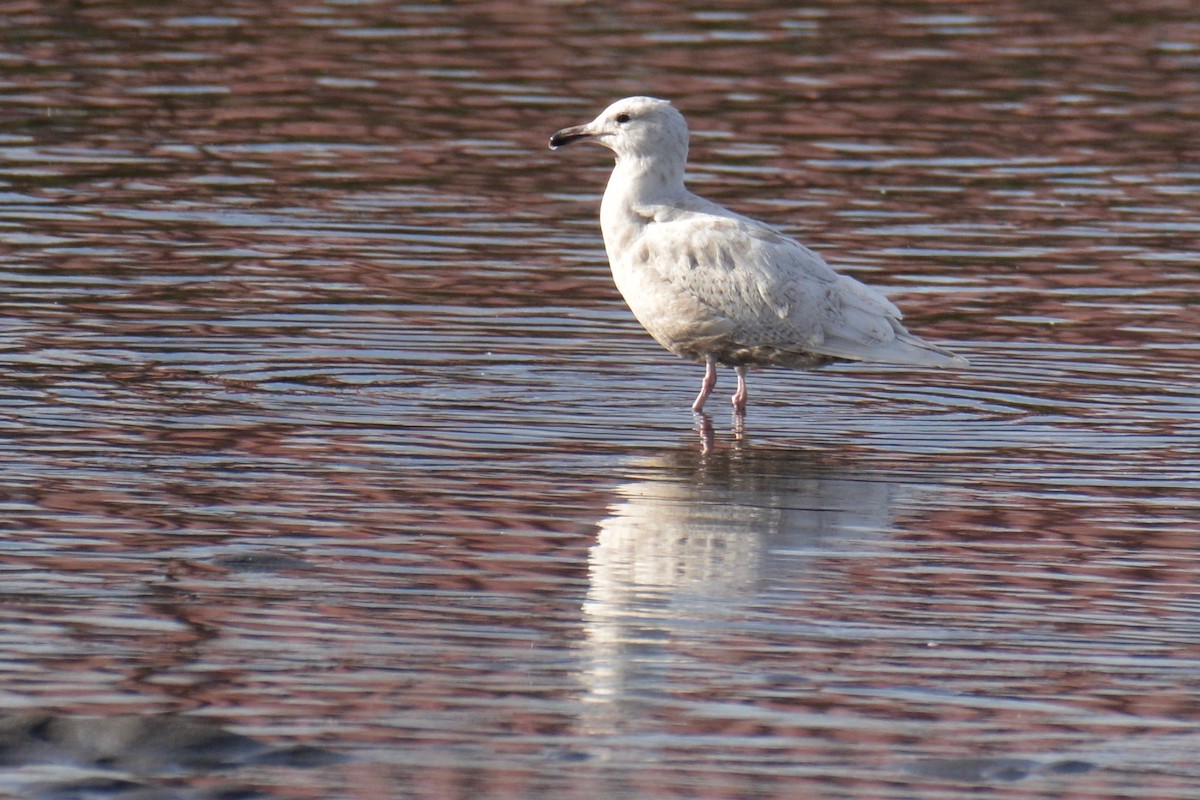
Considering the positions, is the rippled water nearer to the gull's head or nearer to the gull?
the gull

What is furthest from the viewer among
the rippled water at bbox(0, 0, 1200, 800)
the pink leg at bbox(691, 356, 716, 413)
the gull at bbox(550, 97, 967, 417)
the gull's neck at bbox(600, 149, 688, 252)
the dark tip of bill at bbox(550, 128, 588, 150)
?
the dark tip of bill at bbox(550, 128, 588, 150)

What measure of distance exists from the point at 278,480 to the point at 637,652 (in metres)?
2.68

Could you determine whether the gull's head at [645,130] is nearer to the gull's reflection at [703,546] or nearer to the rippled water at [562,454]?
the rippled water at [562,454]

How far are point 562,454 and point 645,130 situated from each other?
6.65 feet

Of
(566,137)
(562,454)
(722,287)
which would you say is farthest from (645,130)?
(562,454)

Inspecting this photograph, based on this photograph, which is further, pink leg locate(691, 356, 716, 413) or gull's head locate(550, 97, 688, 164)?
gull's head locate(550, 97, 688, 164)

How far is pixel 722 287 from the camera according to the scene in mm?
10195

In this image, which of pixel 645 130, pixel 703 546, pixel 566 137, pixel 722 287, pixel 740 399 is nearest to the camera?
pixel 703 546

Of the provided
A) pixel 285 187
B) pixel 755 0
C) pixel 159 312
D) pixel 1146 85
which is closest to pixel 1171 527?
pixel 159 312

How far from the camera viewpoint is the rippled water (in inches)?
233

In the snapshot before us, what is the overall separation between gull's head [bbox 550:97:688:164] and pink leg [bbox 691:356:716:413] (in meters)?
1.00

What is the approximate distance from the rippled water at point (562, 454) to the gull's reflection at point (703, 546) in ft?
0.09

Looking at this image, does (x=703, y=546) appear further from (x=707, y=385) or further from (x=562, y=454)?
(x=707, y=385)

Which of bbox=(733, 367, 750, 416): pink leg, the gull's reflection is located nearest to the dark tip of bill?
bbox=(733, 367, 750, 416): pink leg
